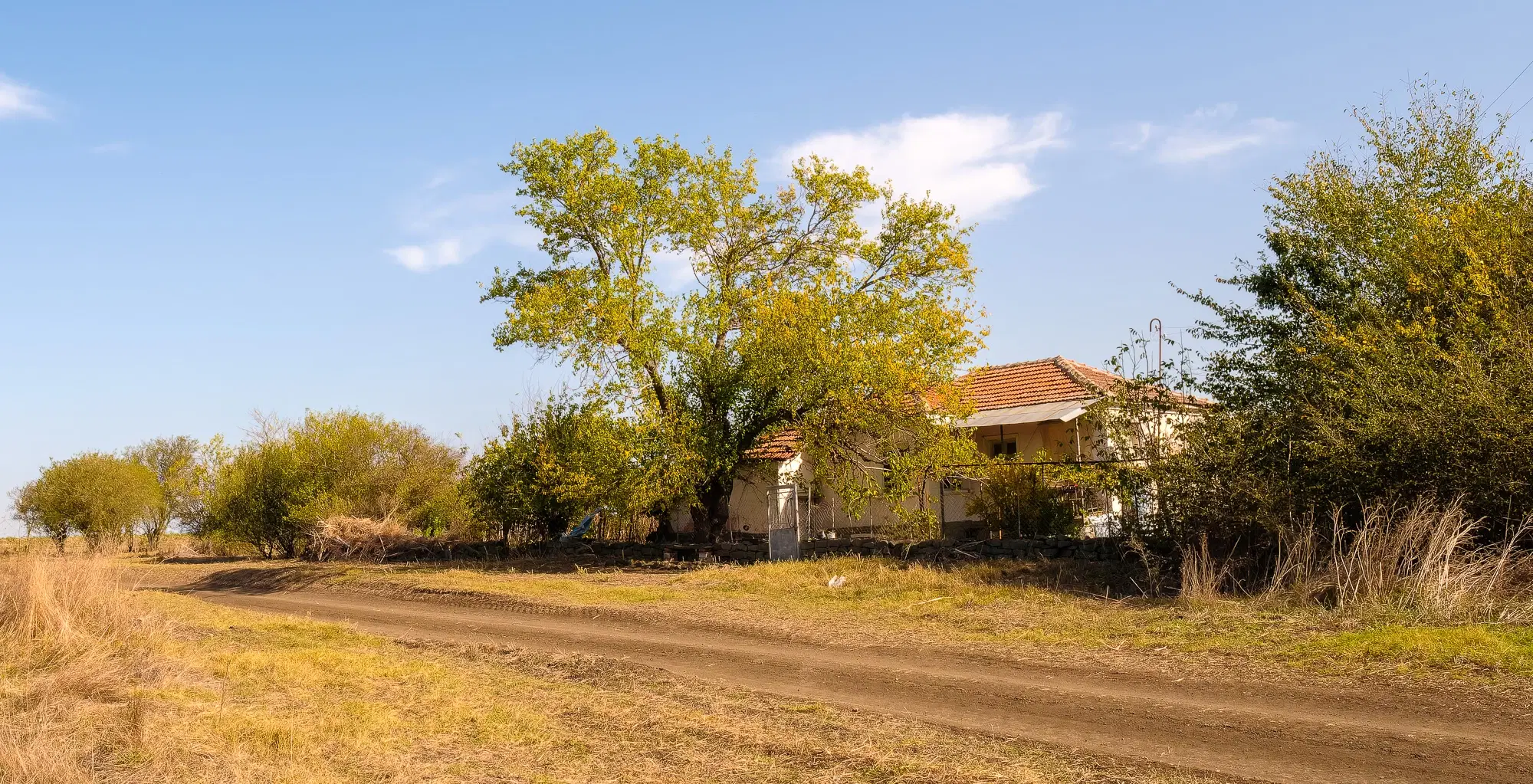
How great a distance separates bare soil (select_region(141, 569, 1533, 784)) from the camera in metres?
7.01

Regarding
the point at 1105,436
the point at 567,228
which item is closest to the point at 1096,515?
the point at 1105,436

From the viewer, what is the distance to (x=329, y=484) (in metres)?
30.5

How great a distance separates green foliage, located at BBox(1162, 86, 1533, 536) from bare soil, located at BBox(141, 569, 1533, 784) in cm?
539

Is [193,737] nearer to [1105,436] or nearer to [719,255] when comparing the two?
[1105,436]

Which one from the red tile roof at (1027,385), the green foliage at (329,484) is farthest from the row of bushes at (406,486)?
the red tile roof at (1027,385)

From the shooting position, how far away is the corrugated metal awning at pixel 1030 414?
2620cm

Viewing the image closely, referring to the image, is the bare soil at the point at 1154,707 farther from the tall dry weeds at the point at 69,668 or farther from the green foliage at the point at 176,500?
the green foliage at the point at 176,500

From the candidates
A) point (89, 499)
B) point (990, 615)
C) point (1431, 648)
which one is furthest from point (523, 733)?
point (89, 499)

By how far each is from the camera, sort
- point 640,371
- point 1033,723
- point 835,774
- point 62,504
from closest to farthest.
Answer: point 835,774 < point 1033,723 < point 640,371 < point 62,504

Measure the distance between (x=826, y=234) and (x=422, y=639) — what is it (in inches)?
568

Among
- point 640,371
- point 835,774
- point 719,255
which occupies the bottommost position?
point 835,774

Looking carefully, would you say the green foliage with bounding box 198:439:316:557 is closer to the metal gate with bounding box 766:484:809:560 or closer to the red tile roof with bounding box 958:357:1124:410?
the metal gate with bounding box 766:484:809:560

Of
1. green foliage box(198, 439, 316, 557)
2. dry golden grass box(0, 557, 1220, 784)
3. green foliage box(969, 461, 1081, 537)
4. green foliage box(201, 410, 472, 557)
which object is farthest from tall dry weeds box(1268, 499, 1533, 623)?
green foliage box(198, 439, 316, 557)

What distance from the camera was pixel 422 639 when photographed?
14.1 meters
